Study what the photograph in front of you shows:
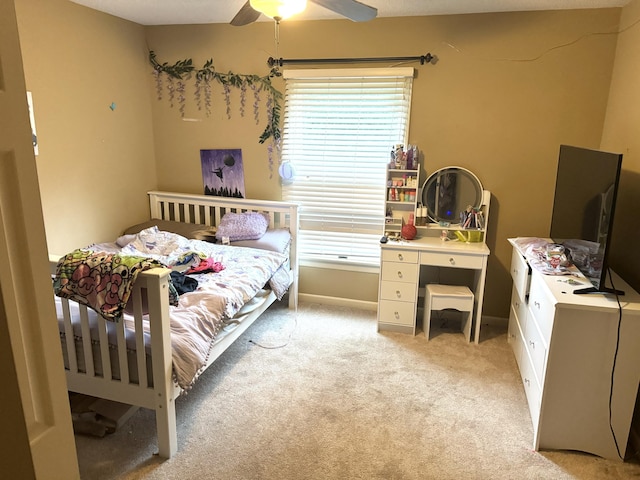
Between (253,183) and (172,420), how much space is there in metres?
2.26

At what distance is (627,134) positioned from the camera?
2723 millimetres

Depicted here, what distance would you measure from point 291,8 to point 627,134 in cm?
212

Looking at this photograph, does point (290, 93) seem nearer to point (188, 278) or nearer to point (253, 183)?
point (253, 183)

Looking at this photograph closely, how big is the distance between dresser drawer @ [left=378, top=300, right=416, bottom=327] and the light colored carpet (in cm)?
14

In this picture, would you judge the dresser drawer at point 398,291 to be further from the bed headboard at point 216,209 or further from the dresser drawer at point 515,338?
the bed headboard at point 216,209

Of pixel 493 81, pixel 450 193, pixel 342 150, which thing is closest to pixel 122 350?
pixel 342 150

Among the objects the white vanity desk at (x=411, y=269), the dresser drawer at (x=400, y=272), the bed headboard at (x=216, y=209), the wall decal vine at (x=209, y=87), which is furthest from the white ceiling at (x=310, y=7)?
the dresser drawer at (x=400, y=272)

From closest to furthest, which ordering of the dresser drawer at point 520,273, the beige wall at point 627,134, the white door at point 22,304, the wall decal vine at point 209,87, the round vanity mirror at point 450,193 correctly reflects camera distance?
the white door at point 22,304 < the beige wall at point 627,134 < the dresser drawer at point 520,273 < the round vanity mirror at point 450,193 < the wall decal vine at point 209,87

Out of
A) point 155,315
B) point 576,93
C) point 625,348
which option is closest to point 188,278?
point 155,315

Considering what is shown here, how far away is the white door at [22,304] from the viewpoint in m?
0.77

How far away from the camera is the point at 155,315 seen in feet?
6.63

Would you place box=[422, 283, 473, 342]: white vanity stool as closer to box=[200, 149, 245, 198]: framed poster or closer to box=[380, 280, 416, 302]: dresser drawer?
box=[380, 280, 416, 302]: dresser drawer

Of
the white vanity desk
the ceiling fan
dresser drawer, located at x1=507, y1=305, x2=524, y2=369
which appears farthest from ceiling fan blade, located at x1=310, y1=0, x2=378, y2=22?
dresser drawer, located at x1=507, y1=305, x2=524, y2=369

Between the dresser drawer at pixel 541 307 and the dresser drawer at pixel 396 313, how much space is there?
0.95 meters
